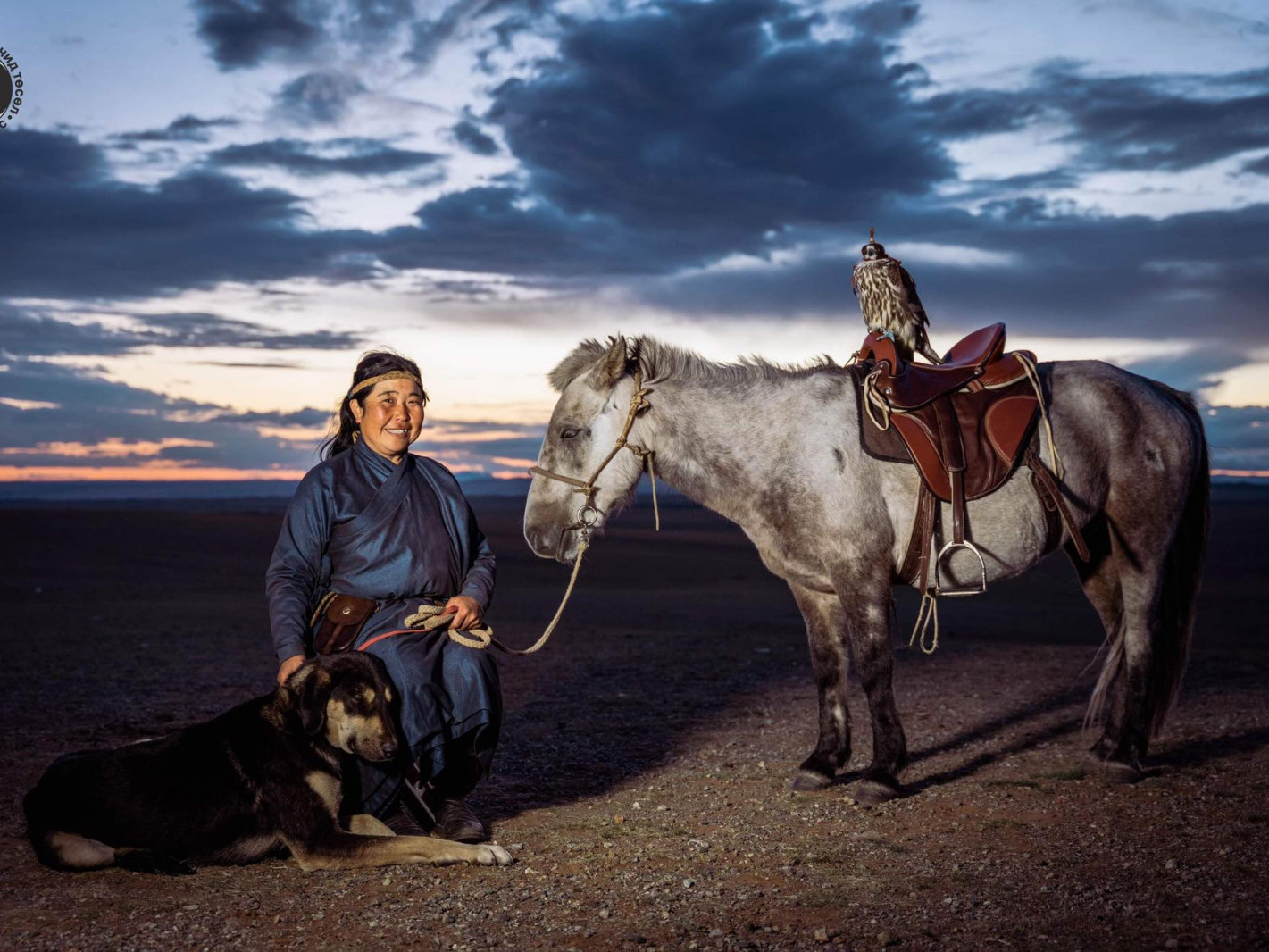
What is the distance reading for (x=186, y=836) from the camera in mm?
4652

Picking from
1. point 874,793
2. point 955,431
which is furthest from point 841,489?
point 874,793

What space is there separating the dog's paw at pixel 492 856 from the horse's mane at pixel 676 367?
258 centimetres

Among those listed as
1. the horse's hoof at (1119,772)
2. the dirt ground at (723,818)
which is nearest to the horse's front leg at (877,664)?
the dirt ground at (723,818)

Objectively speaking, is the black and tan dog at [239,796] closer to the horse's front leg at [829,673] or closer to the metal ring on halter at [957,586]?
the horse's front leg at [829,673]

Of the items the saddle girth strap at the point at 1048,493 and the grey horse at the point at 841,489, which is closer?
the grey horse at the point at 841,489

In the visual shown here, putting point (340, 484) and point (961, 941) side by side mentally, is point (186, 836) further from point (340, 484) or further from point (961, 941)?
point (961, 941)

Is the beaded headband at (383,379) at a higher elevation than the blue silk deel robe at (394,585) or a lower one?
higher

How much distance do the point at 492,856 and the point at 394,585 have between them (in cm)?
136

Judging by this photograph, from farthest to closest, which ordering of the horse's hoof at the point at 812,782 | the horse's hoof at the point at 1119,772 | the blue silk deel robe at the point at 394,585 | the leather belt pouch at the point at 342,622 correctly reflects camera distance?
the horse's hoof at the point at 1119,772 → the horse's hoof at the point at 812,782 → the leather belt pouch at the point at 342,622 → the blue silk deel robe at the point at 394,585

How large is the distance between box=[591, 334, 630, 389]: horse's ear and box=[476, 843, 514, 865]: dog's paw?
2.52 metres

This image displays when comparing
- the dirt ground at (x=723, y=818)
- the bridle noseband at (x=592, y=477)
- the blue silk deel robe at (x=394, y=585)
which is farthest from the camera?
the bridle noseband at (x=592, y=477)

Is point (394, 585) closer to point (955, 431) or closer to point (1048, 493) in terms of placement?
point (955, 431)

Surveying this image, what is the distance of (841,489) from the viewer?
19.2 ft

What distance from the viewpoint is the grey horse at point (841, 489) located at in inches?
232
